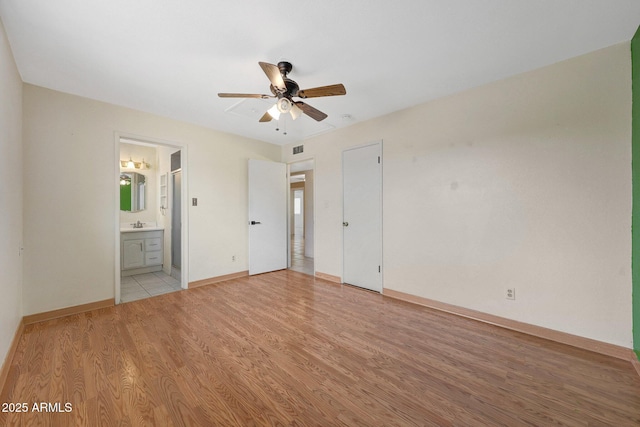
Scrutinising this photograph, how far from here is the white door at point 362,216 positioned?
3.55 meters

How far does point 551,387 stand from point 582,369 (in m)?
0.44

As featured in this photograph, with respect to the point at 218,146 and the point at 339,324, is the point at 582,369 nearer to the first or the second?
the point at 339,324

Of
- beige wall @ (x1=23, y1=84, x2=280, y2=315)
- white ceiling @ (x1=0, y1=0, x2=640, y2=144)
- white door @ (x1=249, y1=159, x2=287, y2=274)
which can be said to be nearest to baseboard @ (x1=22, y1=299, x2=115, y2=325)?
beige wall @ (x1=23, y1=84, x2=280, y2=315)

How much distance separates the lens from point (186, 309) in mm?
2967

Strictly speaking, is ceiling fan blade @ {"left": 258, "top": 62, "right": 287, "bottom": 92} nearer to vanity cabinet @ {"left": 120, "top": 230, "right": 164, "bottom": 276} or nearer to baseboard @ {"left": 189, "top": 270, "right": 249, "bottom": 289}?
baseboard @ {"left": 189, "top": 270, "right": 249, "bottom": 289}

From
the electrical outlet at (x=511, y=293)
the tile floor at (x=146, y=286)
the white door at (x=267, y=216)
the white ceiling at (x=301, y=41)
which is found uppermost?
the white ceiling at (x=301, y=41)

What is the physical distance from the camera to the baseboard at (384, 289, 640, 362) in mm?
2004

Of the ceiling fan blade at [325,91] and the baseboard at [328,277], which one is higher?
the ceiling fan blade at [325,91]

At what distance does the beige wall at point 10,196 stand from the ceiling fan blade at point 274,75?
5.98 feet

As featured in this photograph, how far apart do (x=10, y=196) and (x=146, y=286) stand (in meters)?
2.25

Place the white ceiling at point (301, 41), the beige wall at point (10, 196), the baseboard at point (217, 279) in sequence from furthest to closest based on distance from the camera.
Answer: the baseboard at point (217, 279)
the beige wall at point (10, 196)
the white ceiling at point (301, 41)

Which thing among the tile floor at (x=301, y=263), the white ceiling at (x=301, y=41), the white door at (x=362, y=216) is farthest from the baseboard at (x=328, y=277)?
the white ceiling at (x=301, y=41)

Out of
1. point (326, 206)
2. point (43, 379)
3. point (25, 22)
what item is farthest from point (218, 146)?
point (43, 379)

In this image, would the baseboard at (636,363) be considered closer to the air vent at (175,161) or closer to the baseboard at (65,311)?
the baseboard at (65,311)
